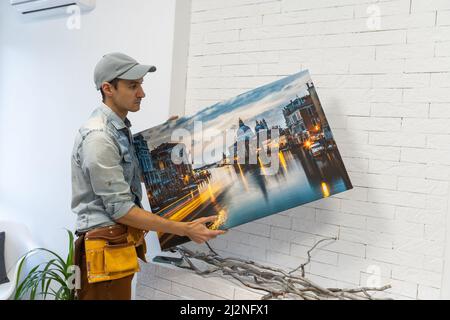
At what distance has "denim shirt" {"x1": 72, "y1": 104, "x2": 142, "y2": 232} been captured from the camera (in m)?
1.59

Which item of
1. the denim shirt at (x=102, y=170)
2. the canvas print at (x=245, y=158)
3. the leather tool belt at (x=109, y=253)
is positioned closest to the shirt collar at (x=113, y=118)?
the denim shirt at (x=102, y=170)

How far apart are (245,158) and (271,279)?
2.13ft

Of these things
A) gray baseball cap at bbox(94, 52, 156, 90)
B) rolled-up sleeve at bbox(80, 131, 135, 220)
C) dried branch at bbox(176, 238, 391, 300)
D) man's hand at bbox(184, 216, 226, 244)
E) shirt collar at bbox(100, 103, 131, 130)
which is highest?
gray baseball cap at bbox(94, 52, 156, 90)

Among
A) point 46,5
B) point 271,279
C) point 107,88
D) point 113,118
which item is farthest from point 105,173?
point 46,5

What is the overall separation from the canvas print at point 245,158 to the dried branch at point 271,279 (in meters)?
0.30

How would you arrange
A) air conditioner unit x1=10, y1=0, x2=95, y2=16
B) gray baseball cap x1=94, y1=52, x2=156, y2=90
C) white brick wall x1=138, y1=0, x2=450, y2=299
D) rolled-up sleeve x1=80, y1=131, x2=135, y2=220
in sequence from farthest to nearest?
air conditioner unit x1=10, y1=0, x2=95, y2=16, white brick wall x1=138, y1=0, x2=450, y2=299, gray baseball cap x1=94, y1=52, x2=156, y2=90, rolled-up sleeve x1=80, y1=131, x2=135, y2=220

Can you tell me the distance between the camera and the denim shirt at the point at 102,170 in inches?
62.8

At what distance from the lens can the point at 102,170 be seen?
1580 mm

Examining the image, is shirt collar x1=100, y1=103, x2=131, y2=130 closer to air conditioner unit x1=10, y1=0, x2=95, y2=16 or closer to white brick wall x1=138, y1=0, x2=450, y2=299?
white brick wall x1=138, y1=0, x2=450, y2=299

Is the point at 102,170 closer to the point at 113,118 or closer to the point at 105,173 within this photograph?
the point at 105,173

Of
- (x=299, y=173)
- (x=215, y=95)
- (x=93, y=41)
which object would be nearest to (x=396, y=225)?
(x=299, y=173)

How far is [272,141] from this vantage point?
1.80 m

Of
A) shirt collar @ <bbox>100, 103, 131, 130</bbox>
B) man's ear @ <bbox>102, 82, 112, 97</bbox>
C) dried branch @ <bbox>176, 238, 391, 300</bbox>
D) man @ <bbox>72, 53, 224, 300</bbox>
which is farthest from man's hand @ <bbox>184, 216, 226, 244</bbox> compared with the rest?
man's ear @ <bbox>102, 82, 112, 97</bbox>
